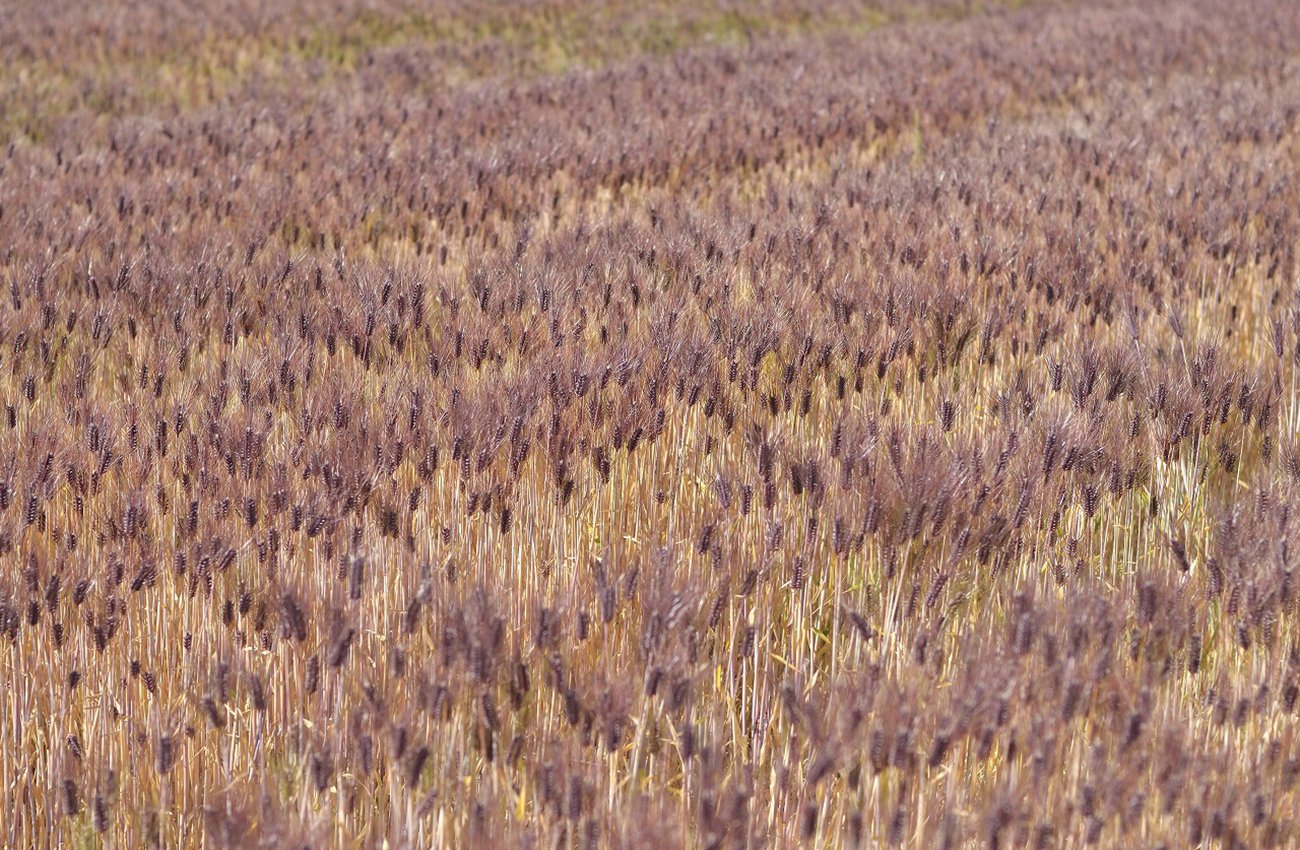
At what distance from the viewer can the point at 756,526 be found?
2.70 meters

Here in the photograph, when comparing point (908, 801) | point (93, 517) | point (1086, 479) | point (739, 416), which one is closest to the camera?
point (908, 801)

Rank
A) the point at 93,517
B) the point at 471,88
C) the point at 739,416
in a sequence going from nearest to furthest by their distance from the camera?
the point at 93,517 < the point at 739,416 < the point at 471,88

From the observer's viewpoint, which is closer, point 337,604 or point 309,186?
point 337,604

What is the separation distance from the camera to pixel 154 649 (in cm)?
229

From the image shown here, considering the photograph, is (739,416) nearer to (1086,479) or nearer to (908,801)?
(1086,479)

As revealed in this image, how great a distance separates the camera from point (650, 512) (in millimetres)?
2939

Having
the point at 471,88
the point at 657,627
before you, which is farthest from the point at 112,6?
the point at 657,627

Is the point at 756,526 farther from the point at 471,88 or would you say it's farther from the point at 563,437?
the point at 471,88

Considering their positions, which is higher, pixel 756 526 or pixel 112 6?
pixel 112 6

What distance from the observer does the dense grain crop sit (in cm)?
178

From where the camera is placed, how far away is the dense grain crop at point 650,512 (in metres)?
1.78

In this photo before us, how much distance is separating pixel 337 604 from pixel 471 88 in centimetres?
837

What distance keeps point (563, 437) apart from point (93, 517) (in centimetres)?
90

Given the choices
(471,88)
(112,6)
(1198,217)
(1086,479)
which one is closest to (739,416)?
(1086,479)
